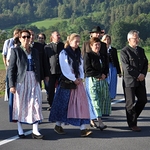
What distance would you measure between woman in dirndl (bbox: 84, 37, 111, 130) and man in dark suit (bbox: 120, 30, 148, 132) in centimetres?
42

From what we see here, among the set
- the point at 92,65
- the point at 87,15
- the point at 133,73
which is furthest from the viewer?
the point at 87,15

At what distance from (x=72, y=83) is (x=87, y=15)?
159 metres

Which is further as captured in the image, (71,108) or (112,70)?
(112,70)

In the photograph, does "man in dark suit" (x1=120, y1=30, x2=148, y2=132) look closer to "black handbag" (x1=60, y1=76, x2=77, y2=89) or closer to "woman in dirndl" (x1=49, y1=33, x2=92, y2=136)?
"woman in dirndl" (x1=49, y1=33, x2=92, y2=136)

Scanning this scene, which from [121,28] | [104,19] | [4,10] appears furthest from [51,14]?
[121,28]

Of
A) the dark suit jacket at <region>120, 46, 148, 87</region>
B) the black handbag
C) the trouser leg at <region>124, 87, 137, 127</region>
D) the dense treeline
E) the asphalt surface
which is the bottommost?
the asphalt surface

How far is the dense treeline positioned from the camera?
103 metres

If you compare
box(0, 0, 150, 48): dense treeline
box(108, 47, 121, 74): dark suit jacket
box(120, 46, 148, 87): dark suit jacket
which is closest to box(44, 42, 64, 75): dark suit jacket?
box(108, 47, 121, 74): dark suit jacket

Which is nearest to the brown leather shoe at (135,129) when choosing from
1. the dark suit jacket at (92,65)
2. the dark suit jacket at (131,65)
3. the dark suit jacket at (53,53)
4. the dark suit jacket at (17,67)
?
the dark suit jacket at (131,65)

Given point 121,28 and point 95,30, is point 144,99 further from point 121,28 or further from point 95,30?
point 121,28

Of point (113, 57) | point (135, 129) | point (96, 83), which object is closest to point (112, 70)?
point (113, 57)

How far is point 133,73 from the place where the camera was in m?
8.23

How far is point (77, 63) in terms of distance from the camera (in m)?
7.97

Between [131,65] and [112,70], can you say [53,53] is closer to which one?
[112,70]
